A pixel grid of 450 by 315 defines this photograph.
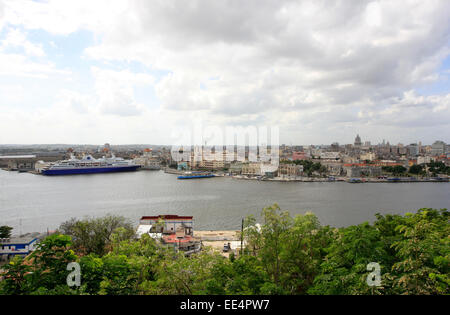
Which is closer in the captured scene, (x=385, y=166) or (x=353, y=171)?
(x=353, y=171)

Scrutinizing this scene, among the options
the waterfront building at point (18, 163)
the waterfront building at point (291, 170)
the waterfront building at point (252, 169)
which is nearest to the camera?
the waterfront building at point (291, 170)

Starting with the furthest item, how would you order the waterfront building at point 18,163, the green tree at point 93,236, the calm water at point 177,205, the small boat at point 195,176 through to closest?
the waterfront building at point 18,163 < the small boat at point 195,176 < the calm water at point 177,205 < the green tree at point 93,236

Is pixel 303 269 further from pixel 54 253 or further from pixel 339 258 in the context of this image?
pixel 54 253

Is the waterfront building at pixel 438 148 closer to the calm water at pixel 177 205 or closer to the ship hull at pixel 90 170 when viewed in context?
the calm water at pixel 177 205

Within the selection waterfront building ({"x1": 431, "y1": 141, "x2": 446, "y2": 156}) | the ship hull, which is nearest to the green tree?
the ship hull

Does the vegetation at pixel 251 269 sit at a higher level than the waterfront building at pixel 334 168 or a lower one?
higher

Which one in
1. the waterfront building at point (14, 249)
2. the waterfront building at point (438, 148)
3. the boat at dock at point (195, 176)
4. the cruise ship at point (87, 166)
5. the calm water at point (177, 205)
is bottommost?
the calm water at point (177, 205)

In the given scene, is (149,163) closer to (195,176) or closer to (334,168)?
(195,176)

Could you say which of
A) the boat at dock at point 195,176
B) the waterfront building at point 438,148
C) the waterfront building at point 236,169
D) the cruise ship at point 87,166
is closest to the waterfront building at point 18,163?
the cruise ship at point 87,166
